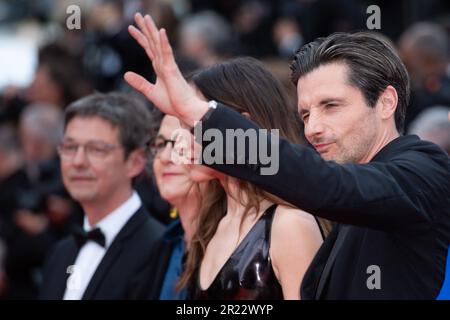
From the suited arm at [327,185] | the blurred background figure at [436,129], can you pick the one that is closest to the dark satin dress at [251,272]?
the suited arm at [327,185]

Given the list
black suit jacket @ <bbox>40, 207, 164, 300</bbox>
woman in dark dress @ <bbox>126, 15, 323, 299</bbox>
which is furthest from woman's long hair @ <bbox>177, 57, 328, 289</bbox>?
black suit jacket @ <bbox>40, 207, 164, 300</bbox>

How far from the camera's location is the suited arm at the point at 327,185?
102 inches

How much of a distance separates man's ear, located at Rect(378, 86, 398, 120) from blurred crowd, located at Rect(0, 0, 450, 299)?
105 centimetres

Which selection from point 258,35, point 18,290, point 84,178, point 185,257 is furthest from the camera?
point 258,35

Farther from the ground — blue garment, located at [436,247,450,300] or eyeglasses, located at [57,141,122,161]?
eyeglasses, located at [57,141,122,161]

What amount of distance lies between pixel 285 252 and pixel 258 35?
6626mm

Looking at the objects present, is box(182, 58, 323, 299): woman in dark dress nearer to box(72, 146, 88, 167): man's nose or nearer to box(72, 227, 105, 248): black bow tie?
box(72, 227, 105, 248): black bow tie

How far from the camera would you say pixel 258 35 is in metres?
9.82

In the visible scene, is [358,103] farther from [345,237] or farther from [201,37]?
[201,37]

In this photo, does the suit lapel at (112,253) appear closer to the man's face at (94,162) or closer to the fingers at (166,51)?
the man's face at (94,162)

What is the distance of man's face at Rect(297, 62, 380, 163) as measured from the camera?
9.96 ft

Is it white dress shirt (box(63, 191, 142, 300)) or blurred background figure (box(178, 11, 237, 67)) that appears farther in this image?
blurred background figure (box(178, 11, 237, 67))

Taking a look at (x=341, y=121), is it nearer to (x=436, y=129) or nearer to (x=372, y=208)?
(x=372, y=208)

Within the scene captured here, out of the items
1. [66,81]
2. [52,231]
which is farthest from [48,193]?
[66,81]
